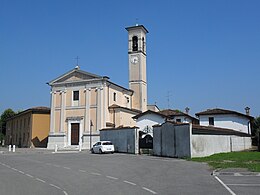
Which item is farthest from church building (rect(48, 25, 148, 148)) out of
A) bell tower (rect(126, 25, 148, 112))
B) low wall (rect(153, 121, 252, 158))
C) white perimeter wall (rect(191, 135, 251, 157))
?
white perimeter wall (rect(191, 135, 251, 157))

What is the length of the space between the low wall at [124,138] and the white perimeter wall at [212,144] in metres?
8.23

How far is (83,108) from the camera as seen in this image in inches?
1855

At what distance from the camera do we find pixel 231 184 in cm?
1124

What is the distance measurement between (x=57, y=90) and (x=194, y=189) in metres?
41.8

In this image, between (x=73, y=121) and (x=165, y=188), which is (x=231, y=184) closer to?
(x=165, y=188)

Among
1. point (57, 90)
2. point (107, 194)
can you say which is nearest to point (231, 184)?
point (107, 194)

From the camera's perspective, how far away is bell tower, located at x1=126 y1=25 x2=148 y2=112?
5384 cm

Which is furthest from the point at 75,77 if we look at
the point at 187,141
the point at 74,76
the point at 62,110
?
the point at 187,141

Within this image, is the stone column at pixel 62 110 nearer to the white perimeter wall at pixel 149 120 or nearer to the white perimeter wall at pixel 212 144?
the white perimeter wall at pixel 149 120

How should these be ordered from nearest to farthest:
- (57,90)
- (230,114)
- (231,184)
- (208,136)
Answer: (231,184) → (208,136) → (230,114) → (57,90)

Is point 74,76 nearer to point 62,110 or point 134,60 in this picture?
point 62,110

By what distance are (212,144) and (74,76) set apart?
89.9ft

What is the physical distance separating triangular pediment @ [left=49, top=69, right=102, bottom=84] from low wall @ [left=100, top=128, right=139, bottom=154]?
12217 mm

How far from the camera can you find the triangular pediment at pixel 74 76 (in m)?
47.4
